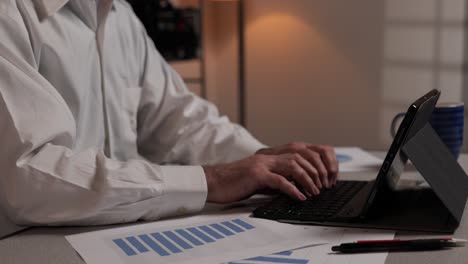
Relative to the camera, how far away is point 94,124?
140 cm

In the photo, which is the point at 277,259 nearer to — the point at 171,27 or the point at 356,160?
the point at 356,160

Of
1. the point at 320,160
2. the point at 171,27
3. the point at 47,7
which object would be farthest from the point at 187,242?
the point at 171,27

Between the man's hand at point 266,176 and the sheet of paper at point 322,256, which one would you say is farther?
the man's hand at point 266,176

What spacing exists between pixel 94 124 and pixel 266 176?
473 mm

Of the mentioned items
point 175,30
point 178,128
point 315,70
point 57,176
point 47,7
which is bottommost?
point 315,70

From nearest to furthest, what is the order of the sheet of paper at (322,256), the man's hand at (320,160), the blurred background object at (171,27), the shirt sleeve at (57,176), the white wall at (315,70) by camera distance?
the sheet of paper at (322,256), the shirt sleeve at (57,176), the man's hand at (320,160), the blurred background object at (171,27), the white wall at (315,70)

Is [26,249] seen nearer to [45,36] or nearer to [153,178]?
[153,178]

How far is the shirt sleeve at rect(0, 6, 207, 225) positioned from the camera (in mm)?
965

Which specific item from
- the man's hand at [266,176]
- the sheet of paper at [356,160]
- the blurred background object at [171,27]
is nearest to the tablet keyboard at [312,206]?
the man's hand at [266,176]

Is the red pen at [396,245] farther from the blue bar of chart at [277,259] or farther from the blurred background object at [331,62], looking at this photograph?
the blurred background object at [331,62]

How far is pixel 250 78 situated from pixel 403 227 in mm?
3324

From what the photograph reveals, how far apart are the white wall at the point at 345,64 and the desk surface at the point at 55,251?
2916 millimetres

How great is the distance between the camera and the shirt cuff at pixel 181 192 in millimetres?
1018

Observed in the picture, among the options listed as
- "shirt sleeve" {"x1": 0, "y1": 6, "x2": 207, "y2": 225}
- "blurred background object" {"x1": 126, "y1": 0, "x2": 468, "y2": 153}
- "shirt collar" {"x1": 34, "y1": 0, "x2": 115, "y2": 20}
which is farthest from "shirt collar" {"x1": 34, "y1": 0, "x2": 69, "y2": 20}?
"blurred background object" {"x1": 126, "y1": 0, "x2": 468, "y2": 153}
